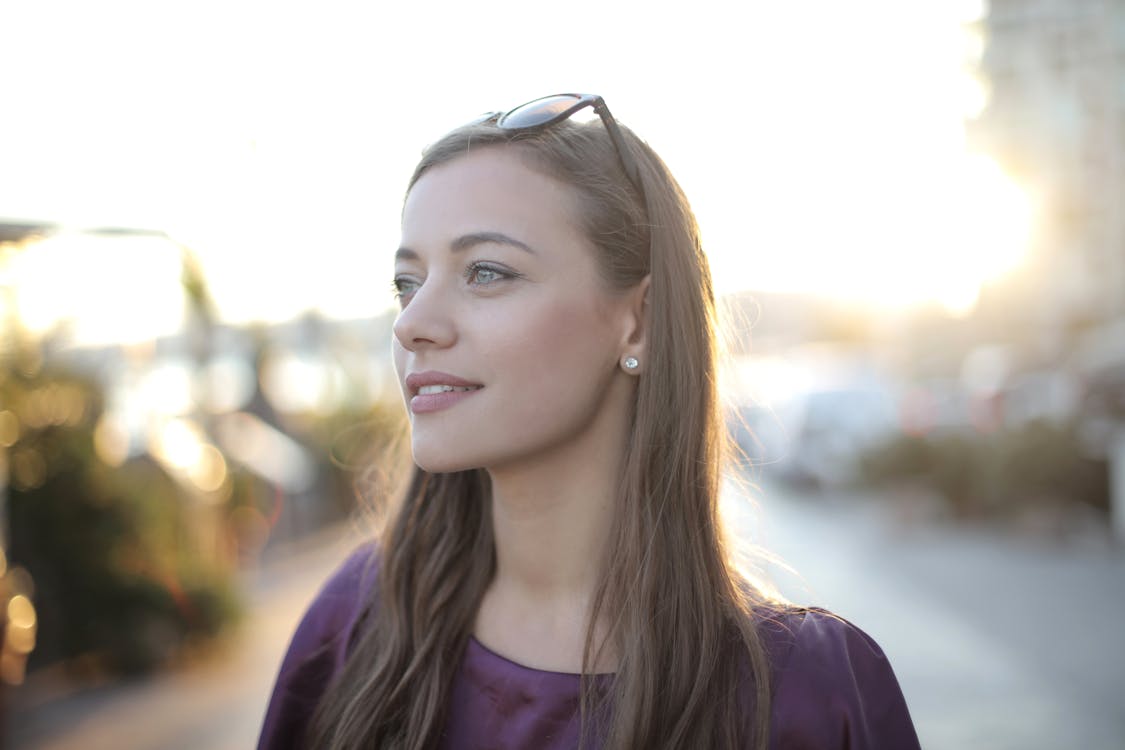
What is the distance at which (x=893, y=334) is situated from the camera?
38.8m

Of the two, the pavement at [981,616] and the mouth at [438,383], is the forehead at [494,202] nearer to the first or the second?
the mouth at [438,383]

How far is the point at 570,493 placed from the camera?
7.12ft

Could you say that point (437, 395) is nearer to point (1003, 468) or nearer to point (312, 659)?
point (312, 659)

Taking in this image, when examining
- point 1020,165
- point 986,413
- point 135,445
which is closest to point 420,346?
point 135,445

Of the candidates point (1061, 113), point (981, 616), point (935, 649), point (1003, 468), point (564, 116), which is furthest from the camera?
point (1061, 113)

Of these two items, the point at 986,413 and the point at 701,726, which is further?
the point at 986,413

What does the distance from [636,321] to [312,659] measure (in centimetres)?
111

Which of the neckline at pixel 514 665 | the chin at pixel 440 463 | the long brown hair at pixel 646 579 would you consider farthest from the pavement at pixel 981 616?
the chin at pixel 440 463

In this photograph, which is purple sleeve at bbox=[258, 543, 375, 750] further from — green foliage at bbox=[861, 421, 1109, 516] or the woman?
green foliage at bbox=[861, 421, 1109, 516]

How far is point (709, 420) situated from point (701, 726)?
0.66 metres

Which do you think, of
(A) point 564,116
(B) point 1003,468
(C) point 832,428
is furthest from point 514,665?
(C) point 832,428

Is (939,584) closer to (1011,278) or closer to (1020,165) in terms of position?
(1020,165)

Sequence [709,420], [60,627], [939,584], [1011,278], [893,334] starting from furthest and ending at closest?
[893,334]
[1011,278]
[939,584]
[60,627]
[709,420]

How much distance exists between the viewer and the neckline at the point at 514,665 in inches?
78.2
